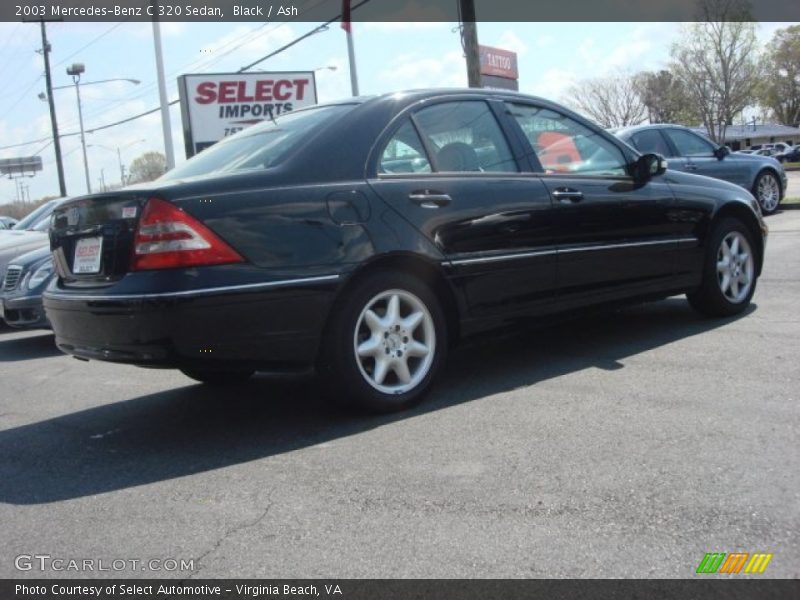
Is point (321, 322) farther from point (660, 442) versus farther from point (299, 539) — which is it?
point (660, 442)

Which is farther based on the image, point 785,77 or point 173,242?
point 785,77

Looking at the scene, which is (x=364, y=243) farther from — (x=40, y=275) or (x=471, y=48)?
(x=471, y=48)

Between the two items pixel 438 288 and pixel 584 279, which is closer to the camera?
pixel 438 288

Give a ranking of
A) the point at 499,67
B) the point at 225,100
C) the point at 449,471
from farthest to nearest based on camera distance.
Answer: the point at 499,67, the point at 225,100, the point at 449,471

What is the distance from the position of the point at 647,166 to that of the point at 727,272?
1.15 meters

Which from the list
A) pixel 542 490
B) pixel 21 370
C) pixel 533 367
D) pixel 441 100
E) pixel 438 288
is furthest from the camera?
pixel 21 370

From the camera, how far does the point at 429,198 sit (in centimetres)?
423

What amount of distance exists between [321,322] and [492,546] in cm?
155

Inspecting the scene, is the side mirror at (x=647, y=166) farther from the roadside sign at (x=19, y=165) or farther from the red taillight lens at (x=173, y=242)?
the roadside sign at (x=19, y=165)

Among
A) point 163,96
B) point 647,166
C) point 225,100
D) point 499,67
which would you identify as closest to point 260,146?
point 647,166

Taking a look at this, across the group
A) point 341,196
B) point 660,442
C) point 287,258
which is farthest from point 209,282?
point 660,442

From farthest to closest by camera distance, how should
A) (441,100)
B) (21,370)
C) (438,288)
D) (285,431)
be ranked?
1. (21,370)
2. (441,100)
3. (438,288)
4. (285,431)

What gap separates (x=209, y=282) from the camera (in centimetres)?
354

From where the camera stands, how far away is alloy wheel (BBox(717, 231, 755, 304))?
5.88 metres
